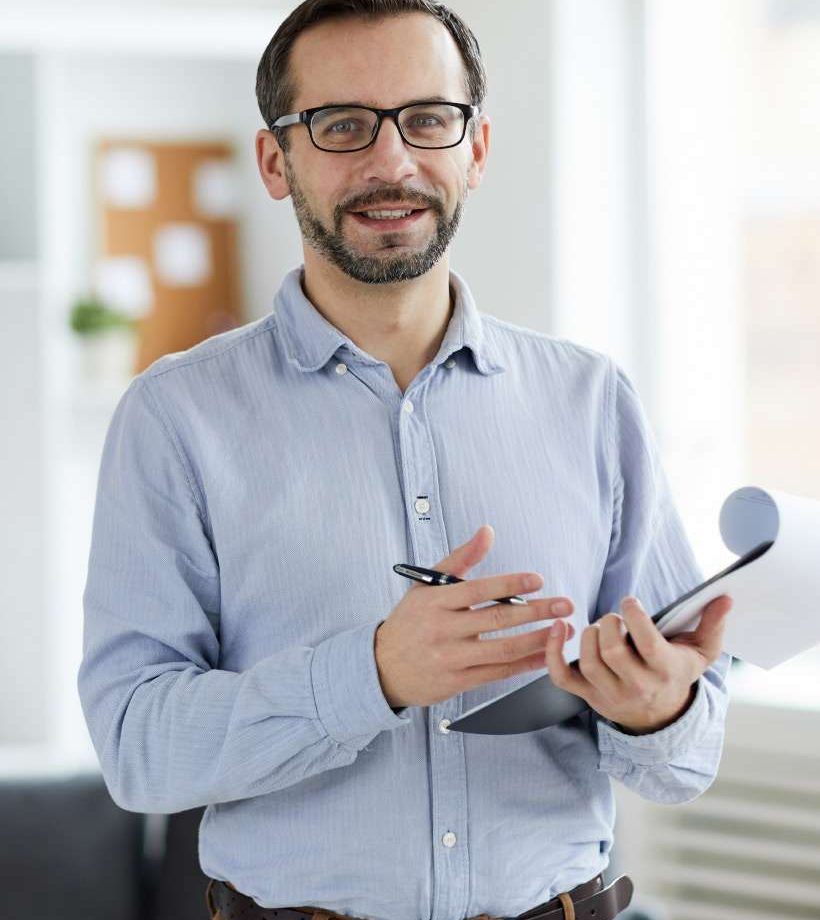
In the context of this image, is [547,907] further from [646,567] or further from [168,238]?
[168,238]

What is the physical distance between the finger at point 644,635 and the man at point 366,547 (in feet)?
0.15

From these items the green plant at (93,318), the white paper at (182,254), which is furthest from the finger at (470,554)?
the white paper at (182,254)

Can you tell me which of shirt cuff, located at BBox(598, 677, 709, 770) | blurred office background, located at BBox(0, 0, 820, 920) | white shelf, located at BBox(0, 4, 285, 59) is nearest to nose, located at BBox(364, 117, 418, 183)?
shirt cuff, located at BBox(598, 677, 709, 770)

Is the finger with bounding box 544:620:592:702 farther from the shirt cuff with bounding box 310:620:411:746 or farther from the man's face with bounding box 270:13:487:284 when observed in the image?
the man's face with bounding box 270:13:487:284

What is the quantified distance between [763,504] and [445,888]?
47 centimetres

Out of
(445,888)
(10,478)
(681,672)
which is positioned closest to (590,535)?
(681,672)

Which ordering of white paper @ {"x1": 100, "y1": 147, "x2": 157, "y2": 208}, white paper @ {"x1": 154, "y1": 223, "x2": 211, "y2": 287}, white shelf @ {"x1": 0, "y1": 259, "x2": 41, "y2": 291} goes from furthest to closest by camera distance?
white paper @ {"x1": 154, "y1": 223, "x2": 211, "y2": 287} → white paper @ {"x1": 100, "y1": 147, "x2": 157, "y2": 208} → white shelf @ {"x1": 0, "y1": 259, "x2": 41, "y2": 291}

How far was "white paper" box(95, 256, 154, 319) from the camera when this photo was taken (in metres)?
5.01

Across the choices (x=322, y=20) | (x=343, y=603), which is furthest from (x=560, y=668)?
(x=322, y=20)

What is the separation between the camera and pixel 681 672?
3.63 ft

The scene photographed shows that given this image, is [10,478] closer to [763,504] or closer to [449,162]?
[449,162]

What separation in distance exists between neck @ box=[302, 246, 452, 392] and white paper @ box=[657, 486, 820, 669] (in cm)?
41

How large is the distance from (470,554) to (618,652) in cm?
14

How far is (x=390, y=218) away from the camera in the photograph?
4.28ft
